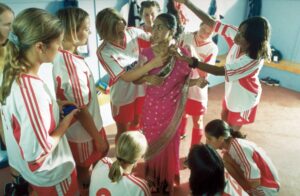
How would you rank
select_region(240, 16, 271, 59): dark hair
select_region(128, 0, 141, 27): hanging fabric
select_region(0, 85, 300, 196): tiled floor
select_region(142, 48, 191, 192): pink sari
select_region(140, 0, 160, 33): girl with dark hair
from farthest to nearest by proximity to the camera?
select_region(128, 0, 141, 27): hanging fabric < select_region(140, 0, 160, 33): girl with dark hair < select_region(0, 85, 300, 196): tiled floor < select_region(240, 16, 271, 59): dark hair < select_region(142, 48, 191, 192): pink sari

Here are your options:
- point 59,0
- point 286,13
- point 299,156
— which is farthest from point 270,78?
point 59,0

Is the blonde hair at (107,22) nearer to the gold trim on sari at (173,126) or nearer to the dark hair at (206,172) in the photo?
the gold trim on sari at (173,126)

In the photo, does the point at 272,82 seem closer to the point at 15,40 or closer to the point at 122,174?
the point at 122,174

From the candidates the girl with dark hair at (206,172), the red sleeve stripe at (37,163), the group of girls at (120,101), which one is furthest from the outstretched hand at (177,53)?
the red sleeve stripe at (37,163)

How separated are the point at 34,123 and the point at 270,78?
14.2 ft

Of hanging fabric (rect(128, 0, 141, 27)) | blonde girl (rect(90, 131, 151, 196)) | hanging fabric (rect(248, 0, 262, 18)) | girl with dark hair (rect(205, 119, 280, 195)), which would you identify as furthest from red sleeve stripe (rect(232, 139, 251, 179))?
hanging fabric (rect(248, 0, 262, 18))

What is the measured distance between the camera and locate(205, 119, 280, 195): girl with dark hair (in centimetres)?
183

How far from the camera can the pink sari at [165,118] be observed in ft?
6.38

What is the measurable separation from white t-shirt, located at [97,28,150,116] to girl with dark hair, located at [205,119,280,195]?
735mm

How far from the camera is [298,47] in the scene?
14.4 feet

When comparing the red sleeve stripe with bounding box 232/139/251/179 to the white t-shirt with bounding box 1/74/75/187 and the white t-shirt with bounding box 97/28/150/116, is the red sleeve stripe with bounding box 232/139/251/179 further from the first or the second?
the white t-shirt with bounding box 1/74/75/187

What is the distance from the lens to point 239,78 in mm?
2182

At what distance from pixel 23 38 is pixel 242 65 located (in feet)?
4.96

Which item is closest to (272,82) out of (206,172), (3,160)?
(206,172)
